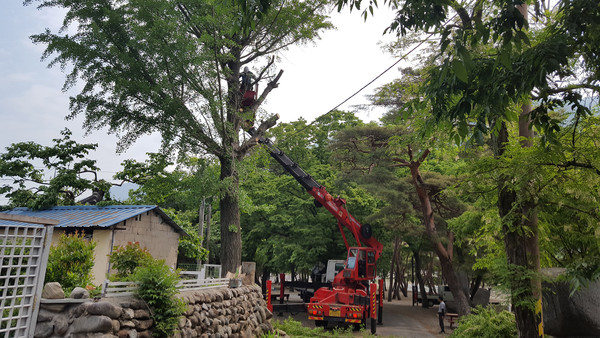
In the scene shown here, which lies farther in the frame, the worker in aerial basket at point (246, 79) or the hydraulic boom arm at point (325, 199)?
the hydraulic boom arm at point (325, 199)

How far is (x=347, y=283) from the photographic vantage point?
53.5 feet

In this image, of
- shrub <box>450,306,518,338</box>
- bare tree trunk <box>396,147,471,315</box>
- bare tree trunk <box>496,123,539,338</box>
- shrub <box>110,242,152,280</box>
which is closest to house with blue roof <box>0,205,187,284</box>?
shrub <box>110,242,152,280</box>

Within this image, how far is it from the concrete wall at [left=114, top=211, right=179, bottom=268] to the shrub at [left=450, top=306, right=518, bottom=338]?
925 centimetres

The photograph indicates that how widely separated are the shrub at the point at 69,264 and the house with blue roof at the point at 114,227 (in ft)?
12.0

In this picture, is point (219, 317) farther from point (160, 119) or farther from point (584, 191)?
point (584, 191)

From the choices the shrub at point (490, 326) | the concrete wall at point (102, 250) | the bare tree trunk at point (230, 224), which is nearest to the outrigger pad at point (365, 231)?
the bare tree trunk at point (230, 224)

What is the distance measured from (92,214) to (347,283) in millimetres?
9827

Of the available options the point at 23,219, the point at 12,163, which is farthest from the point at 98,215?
the point at 23,219

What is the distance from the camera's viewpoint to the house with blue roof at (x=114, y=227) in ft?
36.4

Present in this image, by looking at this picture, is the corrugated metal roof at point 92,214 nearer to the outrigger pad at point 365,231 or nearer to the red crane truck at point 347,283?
the red crane truck at point 347,283

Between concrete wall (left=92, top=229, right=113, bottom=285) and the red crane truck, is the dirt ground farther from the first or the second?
concrete wall (left=92, top=229, right=113, bottom=285)

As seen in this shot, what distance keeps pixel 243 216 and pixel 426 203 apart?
1449 centimetres

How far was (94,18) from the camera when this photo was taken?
460 inches

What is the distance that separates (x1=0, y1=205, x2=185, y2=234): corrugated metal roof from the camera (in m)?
11.0
